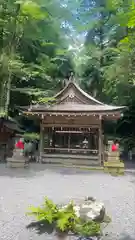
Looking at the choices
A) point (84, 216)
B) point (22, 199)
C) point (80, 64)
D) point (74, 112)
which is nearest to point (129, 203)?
point (84, 216)

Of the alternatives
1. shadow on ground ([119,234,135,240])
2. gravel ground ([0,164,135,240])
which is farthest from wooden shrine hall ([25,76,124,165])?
shadow on ground ([119,234,135,240])

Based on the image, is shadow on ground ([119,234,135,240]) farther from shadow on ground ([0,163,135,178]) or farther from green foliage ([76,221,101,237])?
shadow on ground ([0,163,135,178])

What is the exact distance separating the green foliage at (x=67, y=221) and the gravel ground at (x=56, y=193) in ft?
0.96

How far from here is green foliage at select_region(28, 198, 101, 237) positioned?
4.81 metres

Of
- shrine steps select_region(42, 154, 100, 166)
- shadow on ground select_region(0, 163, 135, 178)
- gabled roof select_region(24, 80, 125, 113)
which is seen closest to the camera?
shadow on ground select_region(0, 163, 135, 178)

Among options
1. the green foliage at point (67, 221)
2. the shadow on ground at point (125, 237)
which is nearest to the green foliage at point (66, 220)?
the green foliage at point (67, 221)

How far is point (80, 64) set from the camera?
80.3ft

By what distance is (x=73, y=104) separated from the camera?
13.9 metres

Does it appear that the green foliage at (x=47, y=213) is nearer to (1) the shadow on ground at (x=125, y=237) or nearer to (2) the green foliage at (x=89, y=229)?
(2) the green foliage at (x=89, y=229)

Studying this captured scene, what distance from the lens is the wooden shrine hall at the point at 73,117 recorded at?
12812 millimetres

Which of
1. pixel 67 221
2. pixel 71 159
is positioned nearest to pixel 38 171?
pixel 71 159

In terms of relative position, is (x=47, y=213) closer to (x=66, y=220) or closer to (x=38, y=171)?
(x=66, y=220)

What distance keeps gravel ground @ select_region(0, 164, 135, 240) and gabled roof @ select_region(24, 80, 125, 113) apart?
324cm

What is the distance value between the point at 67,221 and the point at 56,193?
2.79 m
